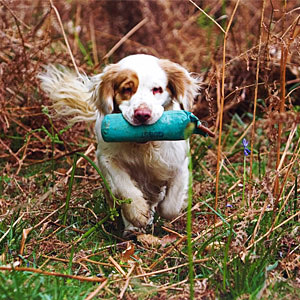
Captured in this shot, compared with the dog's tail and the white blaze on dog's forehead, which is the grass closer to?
the dog's tail

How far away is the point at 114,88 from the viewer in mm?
3055

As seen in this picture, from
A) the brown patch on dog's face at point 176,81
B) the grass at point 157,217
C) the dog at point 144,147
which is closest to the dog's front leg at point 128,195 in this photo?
the dog at point 144,147

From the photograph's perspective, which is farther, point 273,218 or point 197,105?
point 197,105

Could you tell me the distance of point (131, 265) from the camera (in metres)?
2.61

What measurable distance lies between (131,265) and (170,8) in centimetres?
488

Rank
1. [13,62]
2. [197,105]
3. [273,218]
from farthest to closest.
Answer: [197,105], [13,62], [273,218]

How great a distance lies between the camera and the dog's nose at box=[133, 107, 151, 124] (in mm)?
2754

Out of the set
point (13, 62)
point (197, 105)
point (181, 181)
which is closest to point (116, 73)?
point (181, 181)

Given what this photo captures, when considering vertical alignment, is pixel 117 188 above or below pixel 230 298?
above

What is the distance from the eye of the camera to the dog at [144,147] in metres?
2.92

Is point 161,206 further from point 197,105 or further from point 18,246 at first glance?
point 197,105

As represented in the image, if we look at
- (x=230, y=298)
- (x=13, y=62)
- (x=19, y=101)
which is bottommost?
(x=230, y=298)

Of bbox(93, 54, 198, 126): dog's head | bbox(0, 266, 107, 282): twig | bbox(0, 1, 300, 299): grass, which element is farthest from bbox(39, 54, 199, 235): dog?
bbox(0, 266, 107, 282): twig

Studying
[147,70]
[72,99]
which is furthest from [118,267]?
[72,99]
